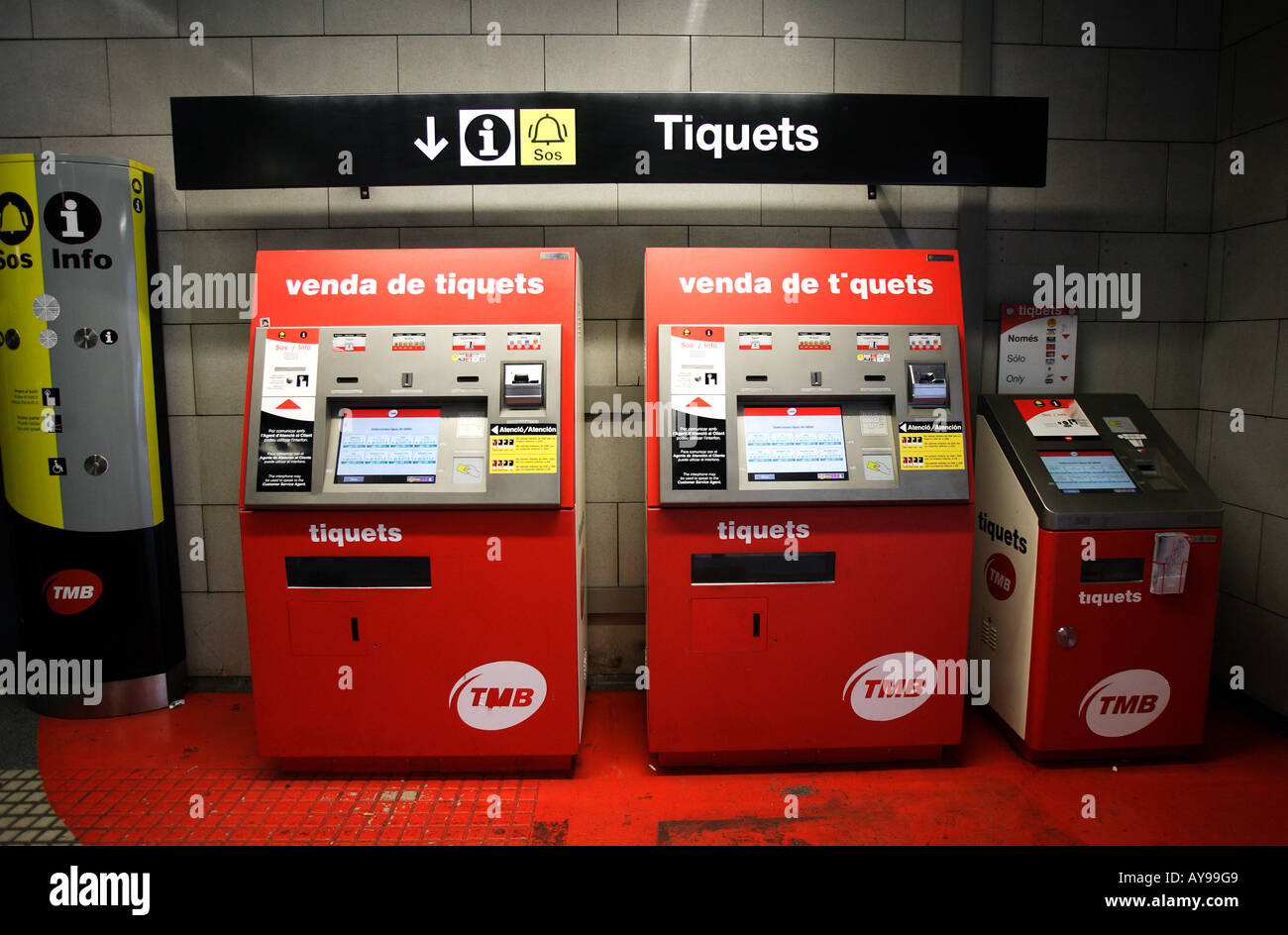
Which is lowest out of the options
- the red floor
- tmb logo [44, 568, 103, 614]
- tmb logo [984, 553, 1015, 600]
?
the red floor

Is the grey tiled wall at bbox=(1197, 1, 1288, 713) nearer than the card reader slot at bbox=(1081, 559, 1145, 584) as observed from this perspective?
No

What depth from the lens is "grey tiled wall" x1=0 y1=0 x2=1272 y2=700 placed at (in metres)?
3.00

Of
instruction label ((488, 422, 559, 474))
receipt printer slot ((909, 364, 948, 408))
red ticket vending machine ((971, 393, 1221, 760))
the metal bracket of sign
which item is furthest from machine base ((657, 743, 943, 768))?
the metal bracket of sign

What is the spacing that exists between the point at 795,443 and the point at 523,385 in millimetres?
999

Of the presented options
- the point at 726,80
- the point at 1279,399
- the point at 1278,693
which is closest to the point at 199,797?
the point at 726,80

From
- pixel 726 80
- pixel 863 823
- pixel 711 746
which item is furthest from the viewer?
pixel 726 80

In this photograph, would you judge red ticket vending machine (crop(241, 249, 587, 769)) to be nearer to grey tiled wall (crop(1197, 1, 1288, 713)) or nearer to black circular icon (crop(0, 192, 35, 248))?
black circular icon (crop(0, 192, 35, 248))

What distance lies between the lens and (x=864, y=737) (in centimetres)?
261

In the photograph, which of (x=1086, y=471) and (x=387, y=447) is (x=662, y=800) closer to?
(x=387, y=447)

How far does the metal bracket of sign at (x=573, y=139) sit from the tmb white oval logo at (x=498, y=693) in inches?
72.2

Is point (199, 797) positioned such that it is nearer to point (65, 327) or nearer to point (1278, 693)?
point (65, 327)

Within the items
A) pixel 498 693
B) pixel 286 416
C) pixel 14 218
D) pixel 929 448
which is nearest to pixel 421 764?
pixel 498 693

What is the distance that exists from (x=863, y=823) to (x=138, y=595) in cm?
315

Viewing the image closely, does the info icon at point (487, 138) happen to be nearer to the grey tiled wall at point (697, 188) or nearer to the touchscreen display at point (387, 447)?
the grey tiled wall at point (697, 188)
